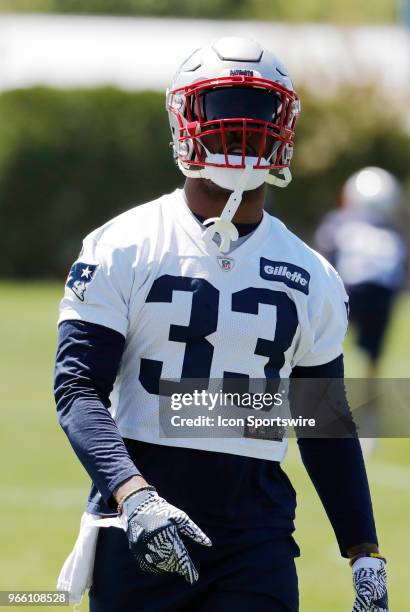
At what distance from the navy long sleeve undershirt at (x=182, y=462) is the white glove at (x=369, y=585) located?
2.8 inches

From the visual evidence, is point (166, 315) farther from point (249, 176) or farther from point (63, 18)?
point (63, 18)

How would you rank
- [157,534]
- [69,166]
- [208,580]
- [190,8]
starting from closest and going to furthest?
1. [157,534]
2. [208,580]
3. [69,166]
4. [190,8]

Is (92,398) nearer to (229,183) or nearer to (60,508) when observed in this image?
(229,183)

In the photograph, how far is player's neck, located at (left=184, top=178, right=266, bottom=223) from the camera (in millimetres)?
3229

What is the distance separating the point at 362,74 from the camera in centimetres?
3056

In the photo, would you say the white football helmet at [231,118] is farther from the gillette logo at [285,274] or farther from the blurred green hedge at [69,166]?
the blurred green hedge at [69,166]

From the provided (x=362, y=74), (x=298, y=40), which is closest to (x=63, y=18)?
(x=298, y=40)

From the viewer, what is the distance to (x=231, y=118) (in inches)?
123

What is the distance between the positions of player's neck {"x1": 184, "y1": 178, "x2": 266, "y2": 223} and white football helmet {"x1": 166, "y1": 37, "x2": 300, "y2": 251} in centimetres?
4

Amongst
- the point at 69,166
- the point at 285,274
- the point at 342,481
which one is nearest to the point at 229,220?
the point at 285,274

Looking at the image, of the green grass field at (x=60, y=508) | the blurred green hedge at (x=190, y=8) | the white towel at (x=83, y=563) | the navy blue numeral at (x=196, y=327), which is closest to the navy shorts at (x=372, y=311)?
the green grass field at (x=60, y=508)

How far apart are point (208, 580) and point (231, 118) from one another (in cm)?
117

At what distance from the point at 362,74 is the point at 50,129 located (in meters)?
9.10

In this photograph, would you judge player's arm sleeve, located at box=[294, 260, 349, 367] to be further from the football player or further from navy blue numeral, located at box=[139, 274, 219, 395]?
navy blue numeral, located at box=[139, 274, 219, 395]
